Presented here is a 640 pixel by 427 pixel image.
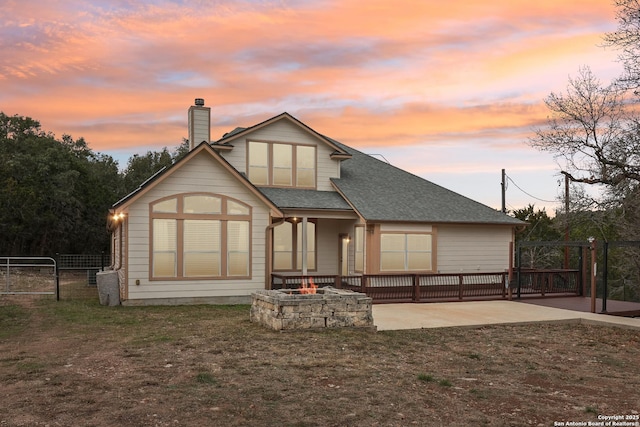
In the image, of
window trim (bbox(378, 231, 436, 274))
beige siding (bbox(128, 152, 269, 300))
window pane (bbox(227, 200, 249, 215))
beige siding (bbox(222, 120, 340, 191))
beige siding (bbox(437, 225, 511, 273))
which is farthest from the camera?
beige siding (bbox(437, 225, 511, 273))

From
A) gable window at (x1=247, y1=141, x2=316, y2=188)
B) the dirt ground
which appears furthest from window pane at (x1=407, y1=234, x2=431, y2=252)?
the dirt ground

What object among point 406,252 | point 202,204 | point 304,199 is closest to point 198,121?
point 202,204

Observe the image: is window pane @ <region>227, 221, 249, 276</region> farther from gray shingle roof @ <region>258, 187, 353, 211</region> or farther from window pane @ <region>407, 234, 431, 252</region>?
window pane @ <region>407, 234, 431, 252</region>

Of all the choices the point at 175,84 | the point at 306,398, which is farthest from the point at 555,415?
the point at 175,84

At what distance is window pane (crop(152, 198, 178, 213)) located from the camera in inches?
699

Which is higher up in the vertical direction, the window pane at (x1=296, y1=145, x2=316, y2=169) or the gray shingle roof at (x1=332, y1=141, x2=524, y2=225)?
the window pane at (x1=296, y1=145, x2=316, y2=169)

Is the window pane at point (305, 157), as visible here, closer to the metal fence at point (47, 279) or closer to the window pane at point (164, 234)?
the window pane at point (164, 234)

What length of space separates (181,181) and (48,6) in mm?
6196

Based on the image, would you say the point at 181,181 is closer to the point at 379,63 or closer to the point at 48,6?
the point at 48,6

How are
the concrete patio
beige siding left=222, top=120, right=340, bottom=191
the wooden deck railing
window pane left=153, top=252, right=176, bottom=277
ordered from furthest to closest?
1. beige siding left=222, top=120, right=340, bottom=191
2. the wooden deck railing
3. window pane left=153, top=252, right=176, bottom=277
4. the concrete patio

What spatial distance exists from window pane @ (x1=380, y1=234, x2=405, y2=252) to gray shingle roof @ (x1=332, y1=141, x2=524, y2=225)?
0.79 m

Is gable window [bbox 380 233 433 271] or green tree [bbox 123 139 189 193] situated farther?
green tree [bbox 123 139 189 193]

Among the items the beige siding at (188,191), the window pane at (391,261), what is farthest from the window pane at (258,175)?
the window pane at (391,261)

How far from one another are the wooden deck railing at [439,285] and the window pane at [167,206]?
406 centimetres
